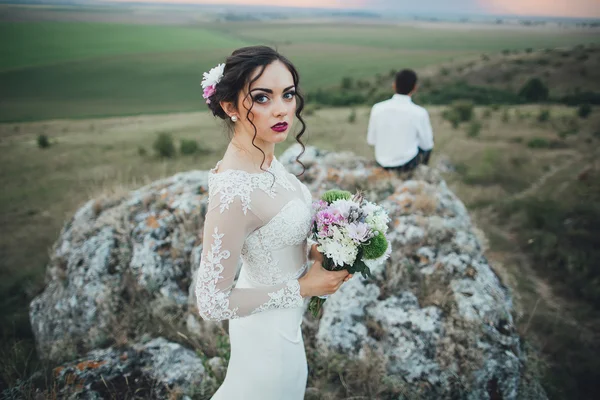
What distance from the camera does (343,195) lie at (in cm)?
207

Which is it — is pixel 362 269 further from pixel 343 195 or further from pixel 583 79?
pixel 583 79

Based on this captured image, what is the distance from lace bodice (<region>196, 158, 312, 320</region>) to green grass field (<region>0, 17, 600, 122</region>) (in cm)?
113

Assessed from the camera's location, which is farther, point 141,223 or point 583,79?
point 583,79

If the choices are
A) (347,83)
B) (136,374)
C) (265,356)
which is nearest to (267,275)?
(265,356)

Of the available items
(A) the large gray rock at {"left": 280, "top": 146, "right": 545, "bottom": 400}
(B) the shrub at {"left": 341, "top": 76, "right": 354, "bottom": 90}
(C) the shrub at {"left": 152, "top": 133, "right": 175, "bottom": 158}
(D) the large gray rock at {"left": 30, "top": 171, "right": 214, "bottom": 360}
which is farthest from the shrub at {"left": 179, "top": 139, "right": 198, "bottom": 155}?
(B) the shrub at {"left": 341, "top": 76, "right": 354, "bottom": 90}

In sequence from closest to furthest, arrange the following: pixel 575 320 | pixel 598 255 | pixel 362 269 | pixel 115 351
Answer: pixel 362 269, pixel 115 351, pixel 575 320, pixel 598 255

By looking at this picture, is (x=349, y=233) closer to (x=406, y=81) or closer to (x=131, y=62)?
(x=406, y=81)

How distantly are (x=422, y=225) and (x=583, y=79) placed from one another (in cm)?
2559

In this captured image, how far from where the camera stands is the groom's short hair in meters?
6.34

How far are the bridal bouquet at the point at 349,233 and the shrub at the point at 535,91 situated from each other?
30.3 meters

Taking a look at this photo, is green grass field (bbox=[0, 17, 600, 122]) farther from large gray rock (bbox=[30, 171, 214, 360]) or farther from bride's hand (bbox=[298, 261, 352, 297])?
large gray rock (bbox=[30, 171, 214, 360])

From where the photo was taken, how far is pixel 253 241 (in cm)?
186

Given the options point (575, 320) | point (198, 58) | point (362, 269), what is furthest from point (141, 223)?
point (198, 58)

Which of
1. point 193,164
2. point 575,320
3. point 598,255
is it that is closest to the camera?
point 575,320
